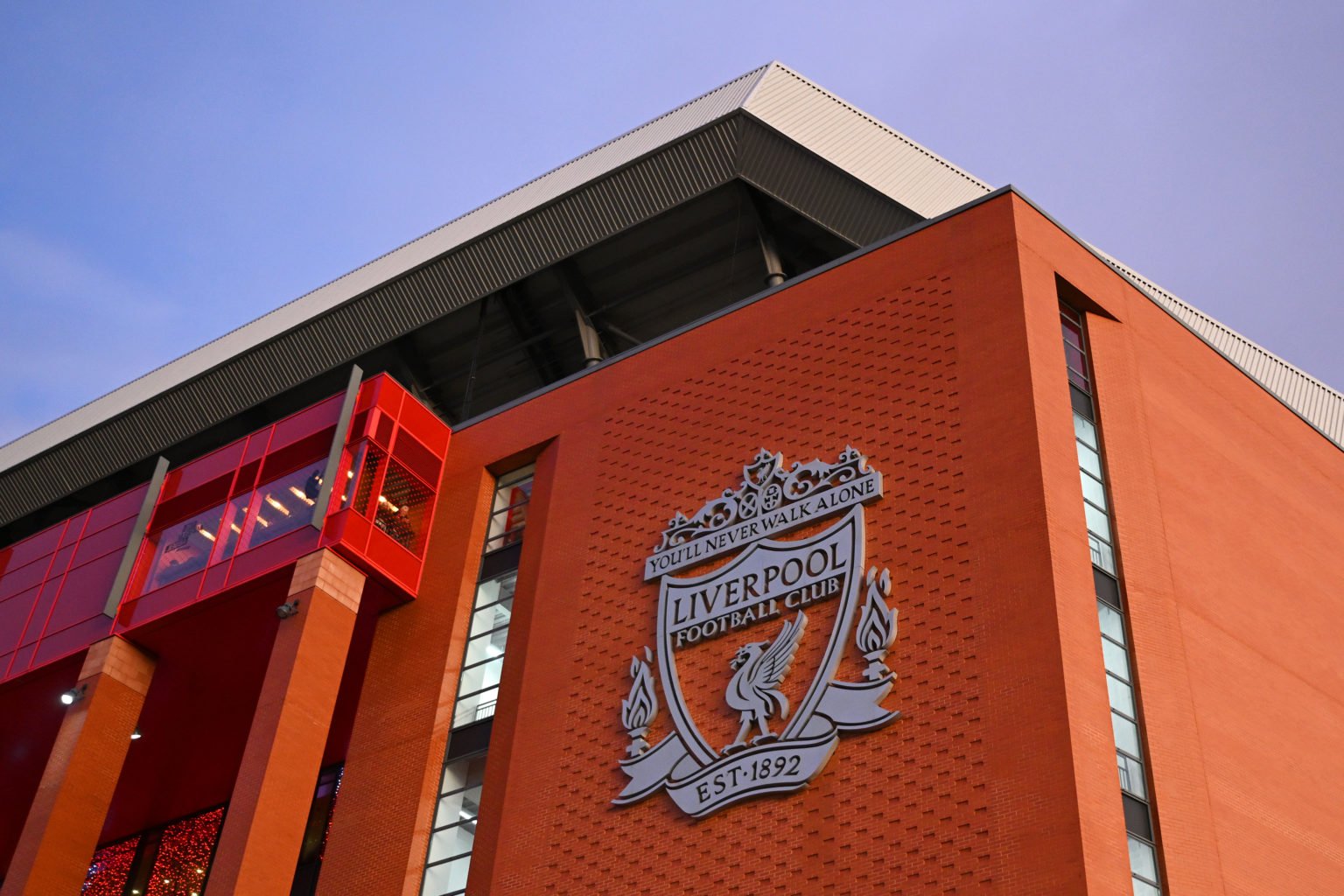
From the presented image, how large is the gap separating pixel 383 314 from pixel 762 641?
1712 centimetres

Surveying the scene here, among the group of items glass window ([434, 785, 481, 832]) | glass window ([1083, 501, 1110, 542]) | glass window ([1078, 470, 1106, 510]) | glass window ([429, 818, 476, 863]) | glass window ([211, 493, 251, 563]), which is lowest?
glass window ([429, 818, 476, 863])

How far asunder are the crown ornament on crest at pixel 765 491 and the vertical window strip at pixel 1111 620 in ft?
12.5

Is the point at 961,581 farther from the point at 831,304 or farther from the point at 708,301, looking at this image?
the point at 708,301

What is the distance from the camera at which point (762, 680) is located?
23.0 meters

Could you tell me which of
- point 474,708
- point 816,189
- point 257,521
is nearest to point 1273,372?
point 816,189

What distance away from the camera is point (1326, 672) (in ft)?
86.9

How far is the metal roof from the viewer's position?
107 feet

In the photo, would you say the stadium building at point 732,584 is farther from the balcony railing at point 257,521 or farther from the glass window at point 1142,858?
the glass window at point 1142,858

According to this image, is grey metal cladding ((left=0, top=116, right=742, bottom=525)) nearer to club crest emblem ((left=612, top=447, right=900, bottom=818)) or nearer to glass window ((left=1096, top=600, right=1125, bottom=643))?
club crest emblem ((left=612, top=447, right=900, bottom=818))

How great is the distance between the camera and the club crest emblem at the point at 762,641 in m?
22.2

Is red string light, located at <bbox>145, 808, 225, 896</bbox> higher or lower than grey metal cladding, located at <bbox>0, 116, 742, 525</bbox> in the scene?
lower

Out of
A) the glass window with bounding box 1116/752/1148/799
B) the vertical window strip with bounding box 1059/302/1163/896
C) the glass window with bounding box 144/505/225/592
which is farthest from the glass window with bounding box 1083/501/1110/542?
the glass window with bounding box 144/505/225/592

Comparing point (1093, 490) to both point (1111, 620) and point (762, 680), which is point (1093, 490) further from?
point (762, 680)

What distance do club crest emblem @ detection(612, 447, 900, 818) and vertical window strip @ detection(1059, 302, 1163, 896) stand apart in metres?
3.30
